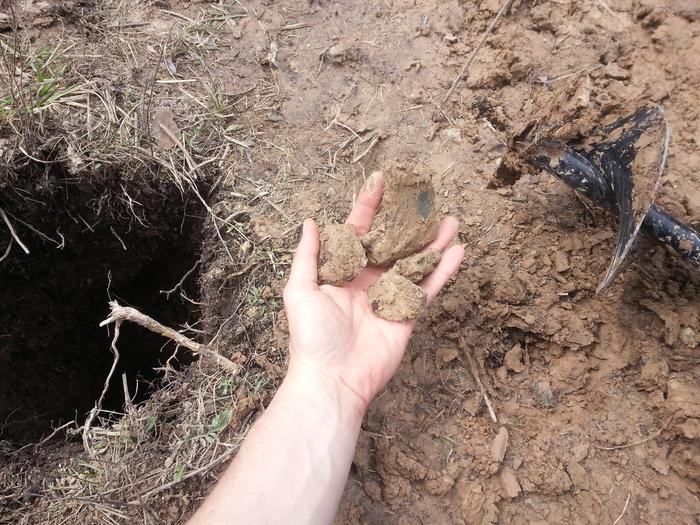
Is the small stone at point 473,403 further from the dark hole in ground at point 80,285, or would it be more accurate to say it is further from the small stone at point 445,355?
the dark hole in ground at point 80,285

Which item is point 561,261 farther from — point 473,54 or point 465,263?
point 473,54

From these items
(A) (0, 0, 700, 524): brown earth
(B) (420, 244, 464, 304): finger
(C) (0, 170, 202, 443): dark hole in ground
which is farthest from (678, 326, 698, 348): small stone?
(C) (0, 170, 202, 443): dark hole in ground

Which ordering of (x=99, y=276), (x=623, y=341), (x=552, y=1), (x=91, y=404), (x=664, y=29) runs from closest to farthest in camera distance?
(x=623, y=341), (x=664, y=29), (x=552, y=1), (x=99, y=276), (x=91, y=404)

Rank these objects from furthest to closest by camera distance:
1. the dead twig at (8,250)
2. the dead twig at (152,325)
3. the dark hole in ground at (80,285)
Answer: the dark hole in ground at (80,285) → the dead twig at (8,250) → the dead twig at (152,325)

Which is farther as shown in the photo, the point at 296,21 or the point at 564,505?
the point at 296,21

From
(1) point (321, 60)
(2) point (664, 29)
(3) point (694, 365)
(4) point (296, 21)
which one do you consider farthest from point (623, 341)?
(4) point (296, 21)

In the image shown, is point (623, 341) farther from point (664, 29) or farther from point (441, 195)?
point (664, 29)

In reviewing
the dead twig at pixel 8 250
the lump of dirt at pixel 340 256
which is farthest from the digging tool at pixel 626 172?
the dead twig at pixel 8 250
